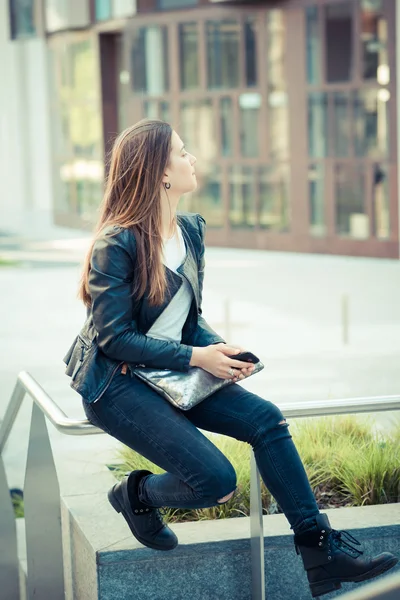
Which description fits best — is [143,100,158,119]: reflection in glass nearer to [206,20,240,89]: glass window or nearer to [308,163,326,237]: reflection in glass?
[206,20,240,89]: glass window

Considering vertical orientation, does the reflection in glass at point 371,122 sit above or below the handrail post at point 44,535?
above

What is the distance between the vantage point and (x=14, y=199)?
111 feet

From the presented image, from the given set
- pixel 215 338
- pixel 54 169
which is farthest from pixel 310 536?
pixel 54 169

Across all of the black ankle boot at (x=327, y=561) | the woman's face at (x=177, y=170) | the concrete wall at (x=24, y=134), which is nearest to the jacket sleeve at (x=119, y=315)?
the woman's face at (x=177, y=170)

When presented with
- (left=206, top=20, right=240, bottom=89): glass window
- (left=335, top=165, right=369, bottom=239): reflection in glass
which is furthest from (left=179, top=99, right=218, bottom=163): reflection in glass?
(left=335, top=165, right=369, bottom=239): reflection in glass

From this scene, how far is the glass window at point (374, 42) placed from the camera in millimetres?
20953

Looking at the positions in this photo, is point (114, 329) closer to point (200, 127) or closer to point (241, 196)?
point (241, 196)

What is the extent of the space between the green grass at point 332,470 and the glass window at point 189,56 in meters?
19.9

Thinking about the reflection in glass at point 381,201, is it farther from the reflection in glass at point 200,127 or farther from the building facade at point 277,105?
the reflection in glass at point 200,127

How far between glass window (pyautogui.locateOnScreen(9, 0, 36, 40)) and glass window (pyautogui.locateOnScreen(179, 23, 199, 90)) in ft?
22.2

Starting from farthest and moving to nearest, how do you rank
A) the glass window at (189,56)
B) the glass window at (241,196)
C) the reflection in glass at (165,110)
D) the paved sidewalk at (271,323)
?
the reflection in glass at (165,110), the glass window at (189,56), the glass window at (241,196), the paved sidewalk at (271,323)

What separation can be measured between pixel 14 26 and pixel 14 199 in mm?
5940

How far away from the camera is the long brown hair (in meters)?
3.54

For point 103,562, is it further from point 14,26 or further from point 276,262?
point 14,26
